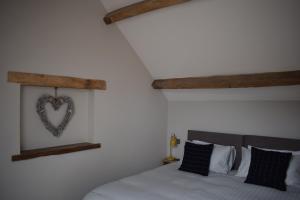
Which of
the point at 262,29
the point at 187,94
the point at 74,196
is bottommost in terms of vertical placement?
the point at 74,196

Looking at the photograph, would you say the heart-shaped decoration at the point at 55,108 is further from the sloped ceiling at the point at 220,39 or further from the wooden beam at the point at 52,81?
the sloped ceiling at the point at 220,39

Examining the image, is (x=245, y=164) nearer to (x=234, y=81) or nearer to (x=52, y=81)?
(x=234, y=81)

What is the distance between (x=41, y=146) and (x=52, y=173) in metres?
0.35

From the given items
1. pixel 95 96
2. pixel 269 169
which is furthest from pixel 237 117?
pixel 95 96

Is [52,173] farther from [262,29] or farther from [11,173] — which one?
[262,29]

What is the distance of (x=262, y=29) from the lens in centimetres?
273

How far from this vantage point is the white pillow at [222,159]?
344cm

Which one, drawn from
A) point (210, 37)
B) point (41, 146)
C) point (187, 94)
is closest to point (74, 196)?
point (41, 146)

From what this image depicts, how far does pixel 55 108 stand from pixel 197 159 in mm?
1964

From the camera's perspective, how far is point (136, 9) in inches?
123

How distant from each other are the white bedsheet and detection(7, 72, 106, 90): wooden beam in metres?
1.27

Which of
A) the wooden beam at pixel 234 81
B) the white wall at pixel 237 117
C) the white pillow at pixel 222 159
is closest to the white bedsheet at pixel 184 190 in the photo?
the white pillow at pixel 222 159

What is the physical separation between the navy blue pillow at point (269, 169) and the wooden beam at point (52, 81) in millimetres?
2175

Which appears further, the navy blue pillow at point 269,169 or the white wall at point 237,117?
the white wall at point 237,117
